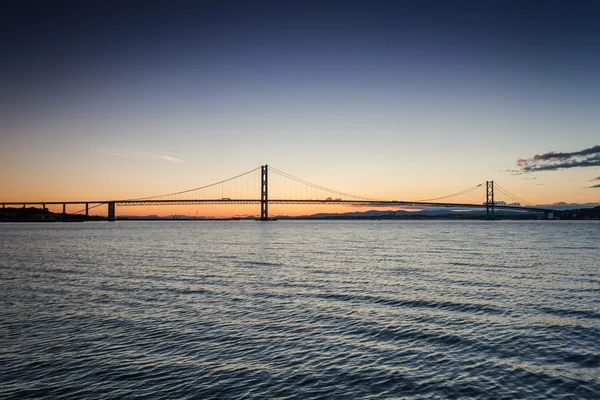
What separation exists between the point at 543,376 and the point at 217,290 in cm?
1393

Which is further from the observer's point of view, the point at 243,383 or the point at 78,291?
the point at 78,291

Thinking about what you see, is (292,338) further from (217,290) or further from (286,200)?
(286,200)

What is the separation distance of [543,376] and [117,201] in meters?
177

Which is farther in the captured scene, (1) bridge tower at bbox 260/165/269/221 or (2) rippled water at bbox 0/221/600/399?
(1) bridge tower at bbox 260/165/269/221

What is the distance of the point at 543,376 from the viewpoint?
29.6 ft

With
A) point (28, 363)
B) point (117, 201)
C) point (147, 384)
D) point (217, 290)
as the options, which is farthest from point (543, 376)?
point (117, 201)

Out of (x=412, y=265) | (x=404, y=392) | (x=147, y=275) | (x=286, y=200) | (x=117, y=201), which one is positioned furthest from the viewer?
(x=117, y=201)

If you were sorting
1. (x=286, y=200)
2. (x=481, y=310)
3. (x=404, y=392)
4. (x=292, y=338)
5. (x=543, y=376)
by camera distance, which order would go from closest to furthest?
(x=404, y=392)
(x=543, y=376)
(x=292, y=338)
(x=481, y=310)
(x=286, y=200)

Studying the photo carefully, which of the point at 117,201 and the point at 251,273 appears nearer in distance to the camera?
the point at 251,273

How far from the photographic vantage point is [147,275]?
2489cm

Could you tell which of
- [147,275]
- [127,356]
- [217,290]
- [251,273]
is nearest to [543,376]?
[127,356]

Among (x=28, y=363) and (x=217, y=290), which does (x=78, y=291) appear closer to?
Result: (x=217, y=290)

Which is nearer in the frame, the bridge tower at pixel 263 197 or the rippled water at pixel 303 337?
the rippled water at pixel 303 337

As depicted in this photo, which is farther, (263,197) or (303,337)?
(263,197)
